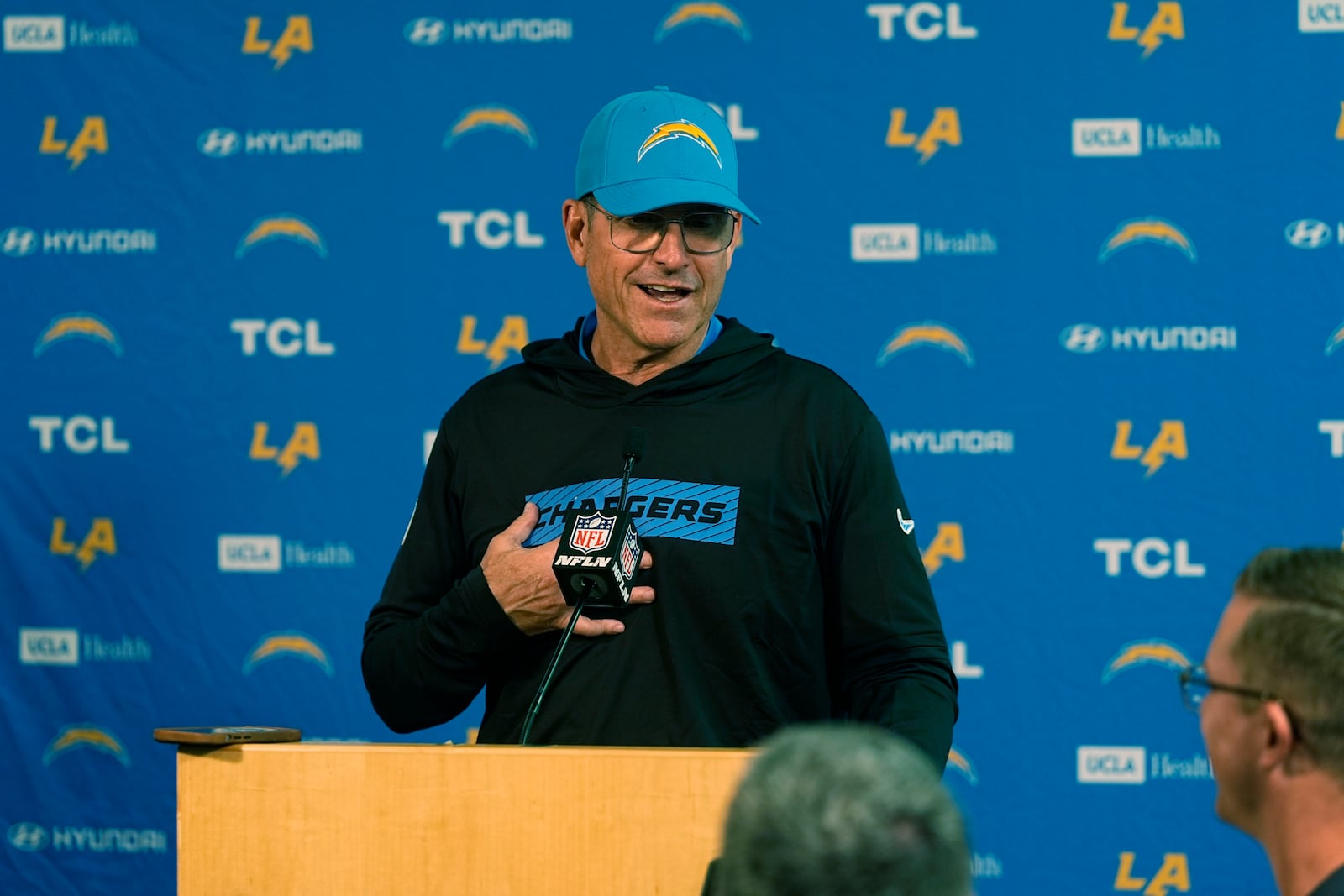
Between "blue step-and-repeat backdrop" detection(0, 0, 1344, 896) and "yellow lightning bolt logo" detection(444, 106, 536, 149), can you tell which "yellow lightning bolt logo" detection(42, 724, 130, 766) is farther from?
"yellow lightning bolt logo" detection(444, 106, 536, 149)

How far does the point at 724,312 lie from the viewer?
11.3ft

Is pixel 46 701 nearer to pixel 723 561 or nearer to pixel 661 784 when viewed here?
pixel 723 561

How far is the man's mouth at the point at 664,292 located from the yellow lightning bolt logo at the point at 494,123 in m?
1.86

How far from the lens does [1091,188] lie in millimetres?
3383

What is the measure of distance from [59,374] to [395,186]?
104 cm

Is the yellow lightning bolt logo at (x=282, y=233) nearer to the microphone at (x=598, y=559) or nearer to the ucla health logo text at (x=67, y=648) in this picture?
the ucla health logo text at (x=67, y=648)

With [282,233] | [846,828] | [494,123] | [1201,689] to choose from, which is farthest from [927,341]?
[846,828]

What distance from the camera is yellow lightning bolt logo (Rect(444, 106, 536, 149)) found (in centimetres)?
352

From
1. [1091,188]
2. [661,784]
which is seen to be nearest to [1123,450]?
[1091,188]

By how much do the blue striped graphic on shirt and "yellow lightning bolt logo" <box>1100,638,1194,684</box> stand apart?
2.02 m

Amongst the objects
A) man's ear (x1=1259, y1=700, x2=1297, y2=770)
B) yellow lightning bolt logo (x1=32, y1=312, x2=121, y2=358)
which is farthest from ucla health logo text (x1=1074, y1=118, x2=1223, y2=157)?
yellow lightning bolt logo (x1=32, y1=312, x2=121, y2=358)

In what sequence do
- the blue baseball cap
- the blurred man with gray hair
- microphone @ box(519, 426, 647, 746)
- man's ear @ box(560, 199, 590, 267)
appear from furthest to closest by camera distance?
man's ear @ box(560, 199, 590, 267), the blue baseball cap, microphone @ box(519, 426, 647, 746), the blurred man with gray hair

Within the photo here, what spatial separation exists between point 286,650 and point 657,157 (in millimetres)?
2263

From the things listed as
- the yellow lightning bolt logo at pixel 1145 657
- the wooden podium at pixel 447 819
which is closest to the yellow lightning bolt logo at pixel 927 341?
the yellow lightning bolt logo at pixel 1145 657
